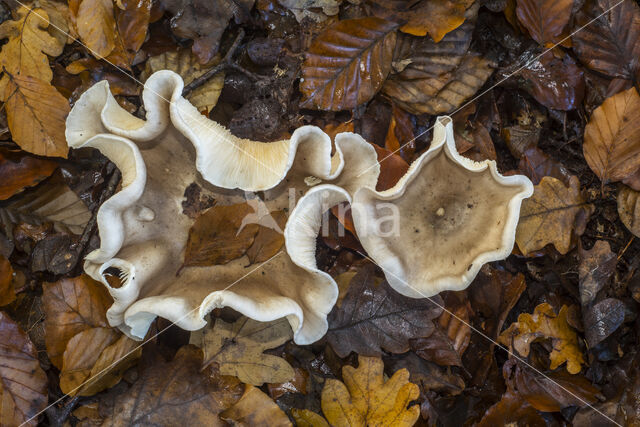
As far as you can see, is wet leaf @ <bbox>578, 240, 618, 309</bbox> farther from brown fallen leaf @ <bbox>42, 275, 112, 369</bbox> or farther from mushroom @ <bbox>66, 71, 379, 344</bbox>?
brown fallen leaf @ <bbox>42, 275, 112, 369</bbox>

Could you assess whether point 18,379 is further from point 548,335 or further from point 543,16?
point 543,16

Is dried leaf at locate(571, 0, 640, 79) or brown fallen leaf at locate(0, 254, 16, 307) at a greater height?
dried leaf at locate(571, 0, 640, 79)

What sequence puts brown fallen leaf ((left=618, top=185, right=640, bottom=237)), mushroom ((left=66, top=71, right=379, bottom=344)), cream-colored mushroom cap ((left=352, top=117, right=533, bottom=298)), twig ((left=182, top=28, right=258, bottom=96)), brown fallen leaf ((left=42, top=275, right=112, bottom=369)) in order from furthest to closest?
twig ((left=182, top=28, right=258, bottom=96)) → brown fallen leaf ((left=618, top=185, right=640, bottom=237)) → brown fallen leaf ((left=42, top=275, right=112, bottom=369)) → cream-colored mushroom cap ((left=352, top=117, right=533, bottom=298)) → mushroom ((left=66, top=71, right=379, bottom=344))

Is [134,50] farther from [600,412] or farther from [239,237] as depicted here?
[600,412]

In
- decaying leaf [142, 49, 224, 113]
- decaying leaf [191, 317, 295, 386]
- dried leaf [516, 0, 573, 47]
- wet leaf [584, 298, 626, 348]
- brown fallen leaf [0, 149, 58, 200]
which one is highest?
dried leaf [516, 0, 573, 47]

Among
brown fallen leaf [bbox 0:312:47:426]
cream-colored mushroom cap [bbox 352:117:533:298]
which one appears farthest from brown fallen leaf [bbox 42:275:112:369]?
cream-colored mushroom cap [bbox 352:117:533:298]

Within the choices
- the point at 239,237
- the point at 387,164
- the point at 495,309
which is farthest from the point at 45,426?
the point at 495,309

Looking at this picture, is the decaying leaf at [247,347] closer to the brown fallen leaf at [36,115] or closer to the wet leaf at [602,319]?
the brown fallen leaf at [36,115]

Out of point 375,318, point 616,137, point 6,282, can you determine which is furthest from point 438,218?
point 6,282
